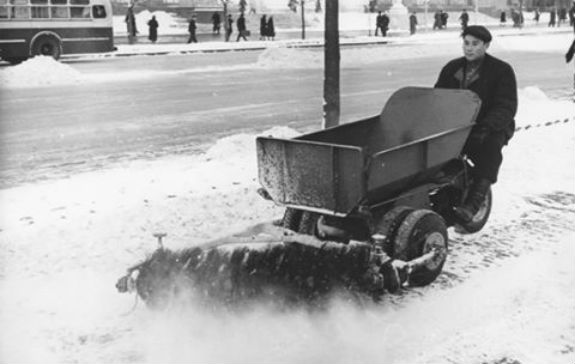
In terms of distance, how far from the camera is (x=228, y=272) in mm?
4492

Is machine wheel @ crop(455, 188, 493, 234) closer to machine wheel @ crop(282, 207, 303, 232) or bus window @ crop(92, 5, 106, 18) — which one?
machine wheel @ crop(282, 207, 303, 232)

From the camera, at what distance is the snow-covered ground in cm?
428

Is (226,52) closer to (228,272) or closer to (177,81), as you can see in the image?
(177,81)

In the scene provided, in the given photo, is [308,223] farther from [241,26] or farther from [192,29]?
[241,26]

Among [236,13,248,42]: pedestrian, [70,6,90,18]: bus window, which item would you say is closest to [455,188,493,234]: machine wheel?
[70,6,90,18]: bus window

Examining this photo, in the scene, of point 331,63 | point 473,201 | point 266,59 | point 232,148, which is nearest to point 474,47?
point 473,201

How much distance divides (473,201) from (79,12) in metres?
21.8

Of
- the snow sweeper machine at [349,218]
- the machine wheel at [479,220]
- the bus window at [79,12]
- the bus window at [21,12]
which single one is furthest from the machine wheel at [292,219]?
the bus window at [79,12]

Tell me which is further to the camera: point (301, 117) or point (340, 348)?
point (301, 117)

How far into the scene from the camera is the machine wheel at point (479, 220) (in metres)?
6.22

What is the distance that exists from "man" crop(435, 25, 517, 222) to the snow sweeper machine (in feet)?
0.47

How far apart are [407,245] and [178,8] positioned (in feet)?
149

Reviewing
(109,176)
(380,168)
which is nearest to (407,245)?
(380,168)

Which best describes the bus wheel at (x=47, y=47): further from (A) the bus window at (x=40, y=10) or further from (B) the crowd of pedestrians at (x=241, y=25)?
(B) the crowd of pedestrians at (x=241, y=25)
